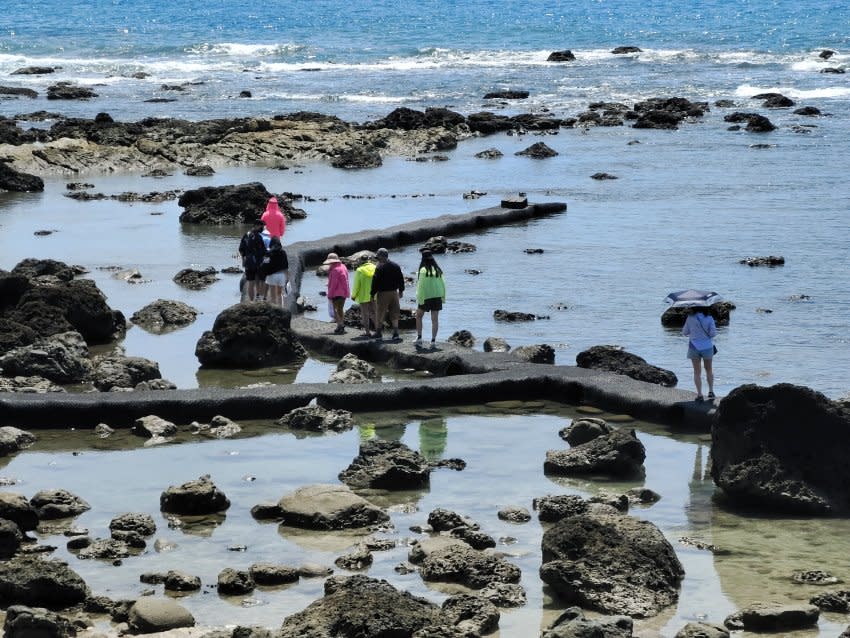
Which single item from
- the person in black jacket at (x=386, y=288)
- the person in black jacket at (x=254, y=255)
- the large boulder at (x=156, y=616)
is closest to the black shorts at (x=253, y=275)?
the person in black jacket at (x=254, y=255)

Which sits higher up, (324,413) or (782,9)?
(782,9)

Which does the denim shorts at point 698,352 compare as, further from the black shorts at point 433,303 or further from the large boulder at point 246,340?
the large boulder at point 246,340

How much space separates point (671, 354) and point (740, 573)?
9019 millimetres

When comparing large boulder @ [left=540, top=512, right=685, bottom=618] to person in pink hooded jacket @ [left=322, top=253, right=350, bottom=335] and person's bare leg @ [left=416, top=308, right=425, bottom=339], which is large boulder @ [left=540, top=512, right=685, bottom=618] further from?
person in pink hooded jacket @ [left=322, top=253, right=350, bottom=335]

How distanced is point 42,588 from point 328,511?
329cm

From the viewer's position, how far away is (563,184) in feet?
129

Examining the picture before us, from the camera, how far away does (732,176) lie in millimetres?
40031

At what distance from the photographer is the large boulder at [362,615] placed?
12.3 meters

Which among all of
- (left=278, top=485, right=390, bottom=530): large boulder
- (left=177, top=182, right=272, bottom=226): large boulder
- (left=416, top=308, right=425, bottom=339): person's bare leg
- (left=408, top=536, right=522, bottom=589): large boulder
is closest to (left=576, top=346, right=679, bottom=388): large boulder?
(left=416, top=308, right=425, bottom=339): person's bare leg

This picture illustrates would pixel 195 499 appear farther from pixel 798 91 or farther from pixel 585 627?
pixel 798 91

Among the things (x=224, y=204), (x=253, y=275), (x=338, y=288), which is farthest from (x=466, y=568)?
(x=224, y=204)

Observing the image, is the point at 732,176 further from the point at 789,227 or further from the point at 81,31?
the point at 81,31

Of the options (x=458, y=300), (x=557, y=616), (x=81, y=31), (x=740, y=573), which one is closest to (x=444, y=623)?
(x=557, y=616)

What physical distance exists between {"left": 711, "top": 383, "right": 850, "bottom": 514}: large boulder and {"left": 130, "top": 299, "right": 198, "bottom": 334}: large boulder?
10847 mm
